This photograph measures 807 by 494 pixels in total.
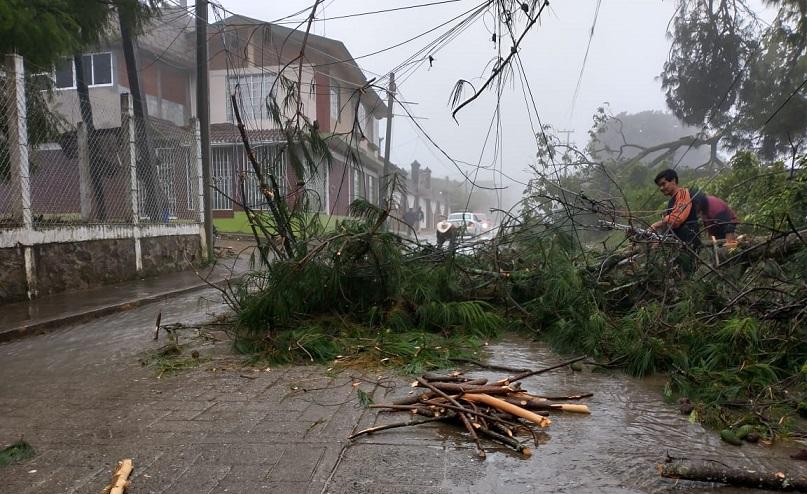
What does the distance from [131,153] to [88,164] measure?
0.76 metres

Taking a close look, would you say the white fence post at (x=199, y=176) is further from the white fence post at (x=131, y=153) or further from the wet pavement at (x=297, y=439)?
the wet pavement at (x=297, y=439)

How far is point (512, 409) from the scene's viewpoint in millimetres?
3049

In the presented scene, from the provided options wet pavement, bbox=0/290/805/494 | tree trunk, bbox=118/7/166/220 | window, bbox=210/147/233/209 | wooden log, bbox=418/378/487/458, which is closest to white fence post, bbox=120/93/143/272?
tree trunk, bbox=118/7/166/220

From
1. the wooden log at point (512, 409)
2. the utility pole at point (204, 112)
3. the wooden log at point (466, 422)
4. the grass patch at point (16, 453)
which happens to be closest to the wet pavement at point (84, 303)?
the utility pole at point (204, 112)

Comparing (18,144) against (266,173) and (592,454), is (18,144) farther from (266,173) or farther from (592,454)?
(592,454)

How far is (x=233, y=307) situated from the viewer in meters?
5.62

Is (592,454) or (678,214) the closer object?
(592,454)

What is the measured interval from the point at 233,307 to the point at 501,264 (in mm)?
2965

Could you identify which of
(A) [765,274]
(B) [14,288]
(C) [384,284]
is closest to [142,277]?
(B) [14,288]

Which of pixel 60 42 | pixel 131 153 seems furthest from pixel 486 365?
pixel 131 153

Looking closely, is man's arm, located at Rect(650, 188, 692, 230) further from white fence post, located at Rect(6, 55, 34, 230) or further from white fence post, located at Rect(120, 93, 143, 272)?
white fence post, located at Rect(120, 93, 143, 272)

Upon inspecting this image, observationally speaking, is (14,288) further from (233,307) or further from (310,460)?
(310,460)

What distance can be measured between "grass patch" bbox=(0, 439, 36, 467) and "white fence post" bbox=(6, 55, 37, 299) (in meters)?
5.13

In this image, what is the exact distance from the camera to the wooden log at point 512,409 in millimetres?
3008
